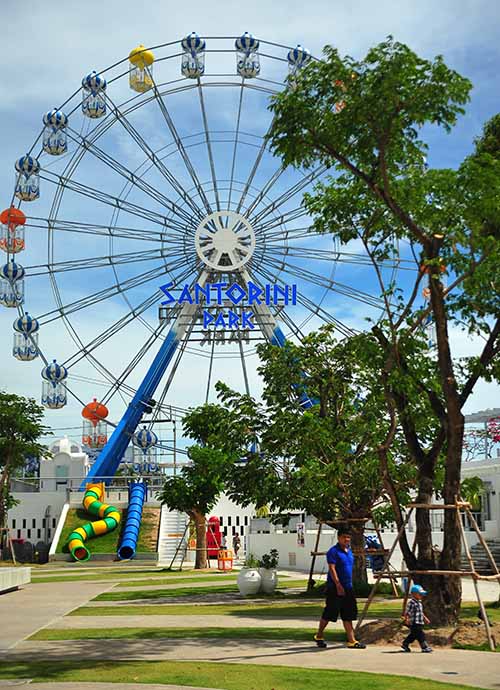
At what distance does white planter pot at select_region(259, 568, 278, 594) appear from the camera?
69.5 ft

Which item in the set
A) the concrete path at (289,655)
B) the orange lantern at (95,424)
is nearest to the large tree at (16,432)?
the orange lantern at (95,424)

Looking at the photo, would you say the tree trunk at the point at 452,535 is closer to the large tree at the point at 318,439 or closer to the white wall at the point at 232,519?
the large tree at the point at 318,439

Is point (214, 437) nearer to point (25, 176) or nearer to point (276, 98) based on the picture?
point (276, 98)

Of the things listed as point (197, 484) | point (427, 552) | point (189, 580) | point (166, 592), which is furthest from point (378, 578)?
point (197, 484)

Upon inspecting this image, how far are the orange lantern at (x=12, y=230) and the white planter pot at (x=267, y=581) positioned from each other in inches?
913

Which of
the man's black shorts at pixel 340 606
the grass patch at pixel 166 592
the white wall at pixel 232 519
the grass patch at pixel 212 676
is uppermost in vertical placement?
the white wall at pixel 232 519

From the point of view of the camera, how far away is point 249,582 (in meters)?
20.9

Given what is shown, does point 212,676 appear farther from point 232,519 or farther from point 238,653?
point 232,519

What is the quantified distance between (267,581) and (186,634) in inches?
301

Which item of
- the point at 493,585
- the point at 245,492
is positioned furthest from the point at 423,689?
the point at 493,585

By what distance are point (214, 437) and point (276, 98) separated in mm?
9971

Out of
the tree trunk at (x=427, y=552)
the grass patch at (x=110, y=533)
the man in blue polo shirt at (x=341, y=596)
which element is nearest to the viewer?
the man in blue polo shirt at (x=341, y=596)

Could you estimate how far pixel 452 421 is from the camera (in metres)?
13.2

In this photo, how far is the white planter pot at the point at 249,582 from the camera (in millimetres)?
20906
